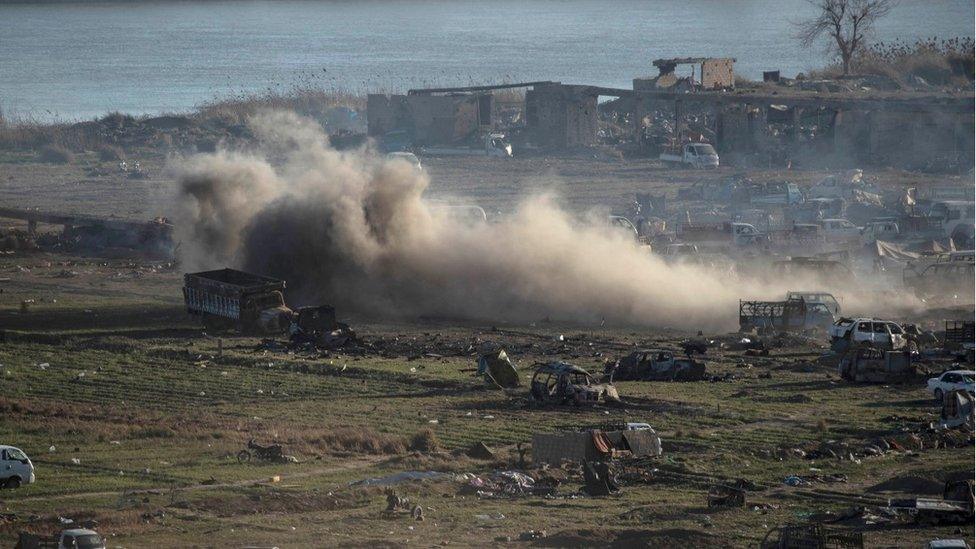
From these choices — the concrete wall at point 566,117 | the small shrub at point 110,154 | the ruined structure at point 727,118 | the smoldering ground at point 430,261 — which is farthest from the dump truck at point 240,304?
the small shrub at point 110,154

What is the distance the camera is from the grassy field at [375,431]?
849 inches

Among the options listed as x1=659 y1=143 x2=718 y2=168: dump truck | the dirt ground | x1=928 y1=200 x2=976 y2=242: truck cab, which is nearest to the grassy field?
the dirt ground

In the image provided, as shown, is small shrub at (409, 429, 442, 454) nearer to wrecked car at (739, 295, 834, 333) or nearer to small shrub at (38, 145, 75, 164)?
wrecked car at (739, 295, 834, 333)

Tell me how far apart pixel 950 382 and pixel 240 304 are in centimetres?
1681

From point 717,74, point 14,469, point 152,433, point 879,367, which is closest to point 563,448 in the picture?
point 152,433

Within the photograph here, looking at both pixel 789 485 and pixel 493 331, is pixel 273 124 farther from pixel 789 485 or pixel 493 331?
pixel 789 485

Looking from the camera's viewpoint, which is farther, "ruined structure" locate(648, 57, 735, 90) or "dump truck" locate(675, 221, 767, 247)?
"ruined structure" locate(648, 57, 735, 90)

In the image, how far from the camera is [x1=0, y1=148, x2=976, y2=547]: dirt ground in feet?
70.8

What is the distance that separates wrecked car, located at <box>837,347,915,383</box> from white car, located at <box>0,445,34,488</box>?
16935mm

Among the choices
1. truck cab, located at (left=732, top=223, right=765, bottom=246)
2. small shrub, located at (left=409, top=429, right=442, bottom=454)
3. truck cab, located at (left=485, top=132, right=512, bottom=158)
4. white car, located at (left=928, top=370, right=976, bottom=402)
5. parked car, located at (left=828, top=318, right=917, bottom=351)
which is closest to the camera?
small shrub, located at (left=409, top=429, right=442, bottom=454)

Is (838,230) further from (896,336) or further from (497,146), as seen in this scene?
(497,146)

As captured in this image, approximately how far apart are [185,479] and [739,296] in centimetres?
2126

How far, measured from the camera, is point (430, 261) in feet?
144

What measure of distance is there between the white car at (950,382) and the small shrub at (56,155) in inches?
2140
